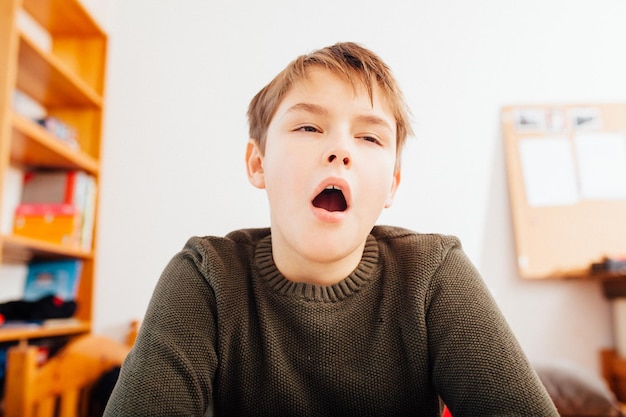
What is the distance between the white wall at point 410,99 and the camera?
4.76ft

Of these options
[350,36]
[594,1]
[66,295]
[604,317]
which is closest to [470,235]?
[604,317]

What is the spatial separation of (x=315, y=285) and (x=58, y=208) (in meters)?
1.39

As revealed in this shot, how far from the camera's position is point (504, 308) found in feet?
5.59

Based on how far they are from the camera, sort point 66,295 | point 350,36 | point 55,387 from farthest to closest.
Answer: point 66,295 → point 350,36 → point 55,387

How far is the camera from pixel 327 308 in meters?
0.67

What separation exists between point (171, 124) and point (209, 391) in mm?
1226

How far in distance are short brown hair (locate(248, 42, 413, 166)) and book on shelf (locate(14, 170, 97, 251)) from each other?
1.24 m

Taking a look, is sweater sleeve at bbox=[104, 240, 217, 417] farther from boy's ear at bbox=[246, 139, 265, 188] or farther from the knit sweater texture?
boy's ear at bbox=[246, 139, 265, 188]

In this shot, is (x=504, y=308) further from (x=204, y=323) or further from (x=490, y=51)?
(x=204, y=323)

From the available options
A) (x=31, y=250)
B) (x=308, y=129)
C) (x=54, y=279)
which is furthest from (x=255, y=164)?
(x=54, y=279)

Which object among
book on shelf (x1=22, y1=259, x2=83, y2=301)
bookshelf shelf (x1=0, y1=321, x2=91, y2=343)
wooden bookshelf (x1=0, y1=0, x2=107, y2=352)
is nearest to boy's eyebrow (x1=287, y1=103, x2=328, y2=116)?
wooden bookshelf (x1=0, y1=0, x2=107, y2=352)

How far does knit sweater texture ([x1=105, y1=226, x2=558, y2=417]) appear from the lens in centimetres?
58

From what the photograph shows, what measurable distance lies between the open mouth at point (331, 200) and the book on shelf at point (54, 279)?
1476mm

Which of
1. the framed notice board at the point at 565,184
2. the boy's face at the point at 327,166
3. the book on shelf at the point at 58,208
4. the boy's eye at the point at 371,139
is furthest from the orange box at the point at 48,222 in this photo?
the framed notice board at the point at 565,184
